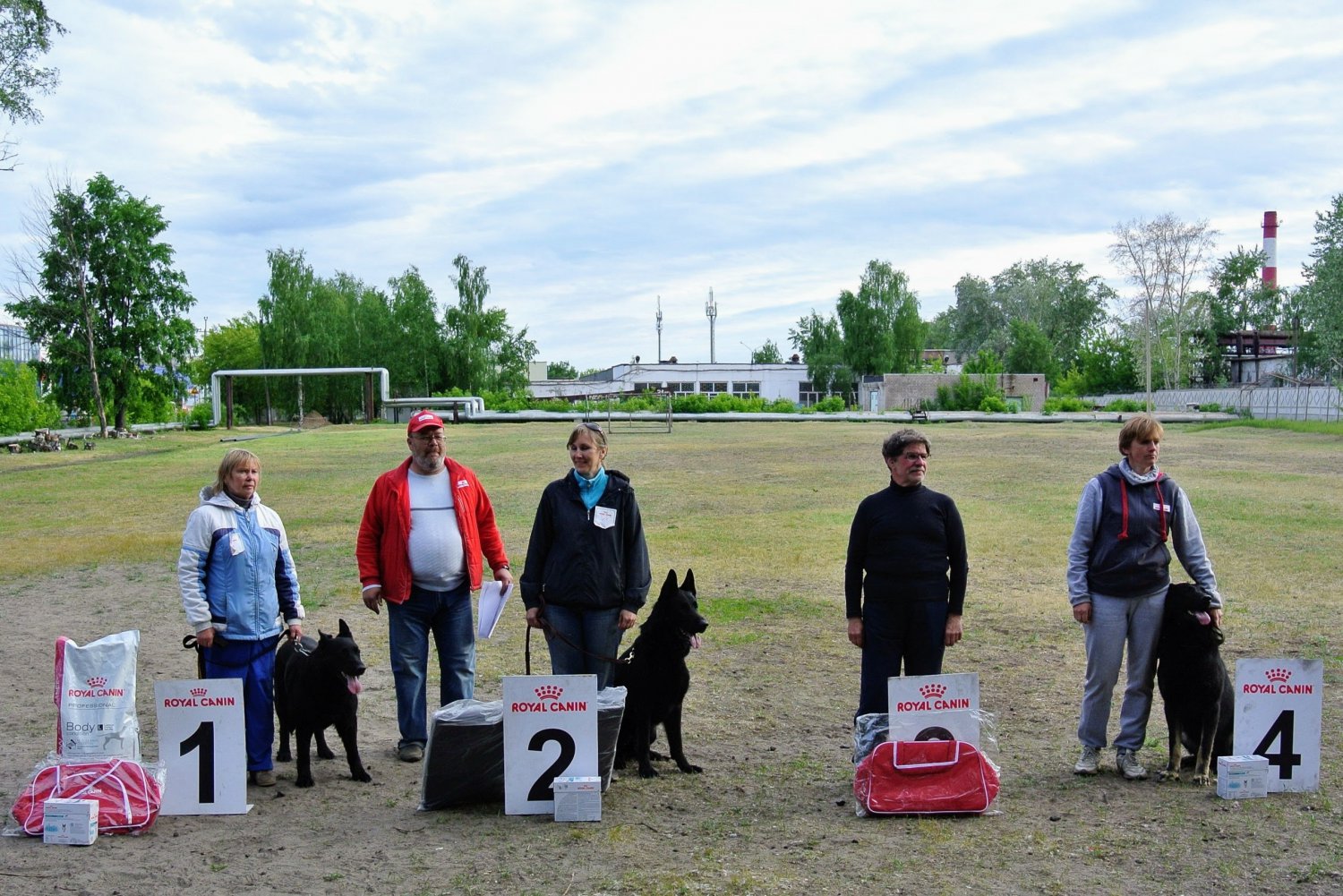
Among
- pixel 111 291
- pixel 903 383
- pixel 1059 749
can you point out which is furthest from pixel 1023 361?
pixel 1059 749

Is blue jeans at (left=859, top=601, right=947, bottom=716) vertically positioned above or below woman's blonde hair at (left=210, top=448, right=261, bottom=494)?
below

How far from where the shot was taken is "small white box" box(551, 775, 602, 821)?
518 cm

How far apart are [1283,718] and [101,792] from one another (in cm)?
540

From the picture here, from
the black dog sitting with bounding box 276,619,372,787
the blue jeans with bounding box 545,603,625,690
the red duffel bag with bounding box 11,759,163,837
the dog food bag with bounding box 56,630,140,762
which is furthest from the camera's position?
the blue jeans with bounding box 545,603,625,690

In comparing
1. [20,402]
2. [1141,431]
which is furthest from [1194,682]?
[20,402]

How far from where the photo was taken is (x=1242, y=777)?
5.35 metres

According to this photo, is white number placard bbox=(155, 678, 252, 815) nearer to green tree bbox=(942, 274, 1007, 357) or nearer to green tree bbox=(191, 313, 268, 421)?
green tree bbox=(191, 313, 268, 421)

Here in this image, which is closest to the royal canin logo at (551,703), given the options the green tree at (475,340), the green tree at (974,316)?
the green tree at (475,340)

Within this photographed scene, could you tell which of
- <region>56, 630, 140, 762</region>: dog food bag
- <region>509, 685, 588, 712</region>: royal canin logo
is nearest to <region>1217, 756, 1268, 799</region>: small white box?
<region>509, 685, 588, 712</region>: royal canin logo

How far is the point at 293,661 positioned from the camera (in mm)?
5762

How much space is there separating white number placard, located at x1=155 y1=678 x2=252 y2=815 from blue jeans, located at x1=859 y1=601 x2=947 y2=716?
119 inches

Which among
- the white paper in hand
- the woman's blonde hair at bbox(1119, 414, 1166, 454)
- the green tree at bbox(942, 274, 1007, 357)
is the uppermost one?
the green tree at bbox(942, 274, 1007, 357)

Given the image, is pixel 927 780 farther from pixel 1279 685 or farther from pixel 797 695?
pixel 797 695

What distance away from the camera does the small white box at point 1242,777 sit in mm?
5344
